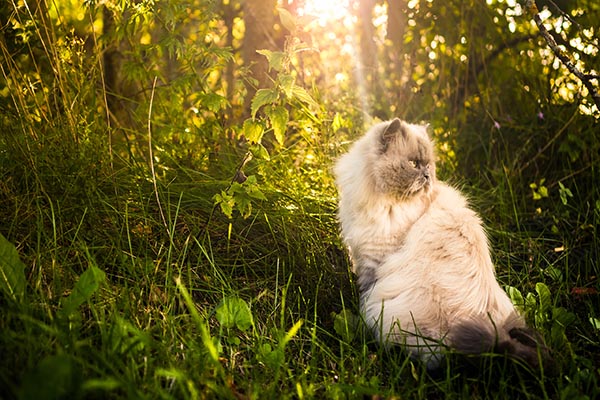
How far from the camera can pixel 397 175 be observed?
287 cm

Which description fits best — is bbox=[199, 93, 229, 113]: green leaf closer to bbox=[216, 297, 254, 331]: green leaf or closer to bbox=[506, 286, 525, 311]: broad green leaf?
bbox=[216, 297, 254, 331]: green leaf

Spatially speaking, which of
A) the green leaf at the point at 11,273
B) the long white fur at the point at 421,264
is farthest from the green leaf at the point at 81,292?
the long white fur at the point at 421,264

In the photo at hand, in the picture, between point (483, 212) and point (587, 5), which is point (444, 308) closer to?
point (483, 212)

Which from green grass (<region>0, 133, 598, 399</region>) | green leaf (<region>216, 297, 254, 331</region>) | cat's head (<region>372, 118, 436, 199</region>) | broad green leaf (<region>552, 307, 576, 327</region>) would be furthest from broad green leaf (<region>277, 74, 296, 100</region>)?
broad green leaf (<region>552, 307, 576, 327</region>)

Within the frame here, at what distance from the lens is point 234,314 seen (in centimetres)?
243

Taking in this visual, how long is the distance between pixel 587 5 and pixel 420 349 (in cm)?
294

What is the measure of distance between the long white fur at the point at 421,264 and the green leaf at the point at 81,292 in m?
1.19

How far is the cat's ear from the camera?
2.90 m

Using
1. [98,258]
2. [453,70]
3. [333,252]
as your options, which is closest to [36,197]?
[98,258]

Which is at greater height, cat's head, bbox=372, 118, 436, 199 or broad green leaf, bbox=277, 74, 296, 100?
A: broad green leaf, bbox=277, 74, 296, 100

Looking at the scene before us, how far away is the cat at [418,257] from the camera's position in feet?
7.66

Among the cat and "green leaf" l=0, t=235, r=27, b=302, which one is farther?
the cat

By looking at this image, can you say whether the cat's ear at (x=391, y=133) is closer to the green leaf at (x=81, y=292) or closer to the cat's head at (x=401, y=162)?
the cat's head at (x=401, y=162)

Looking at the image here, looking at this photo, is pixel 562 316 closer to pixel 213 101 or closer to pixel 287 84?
Result: pixel 287 84
